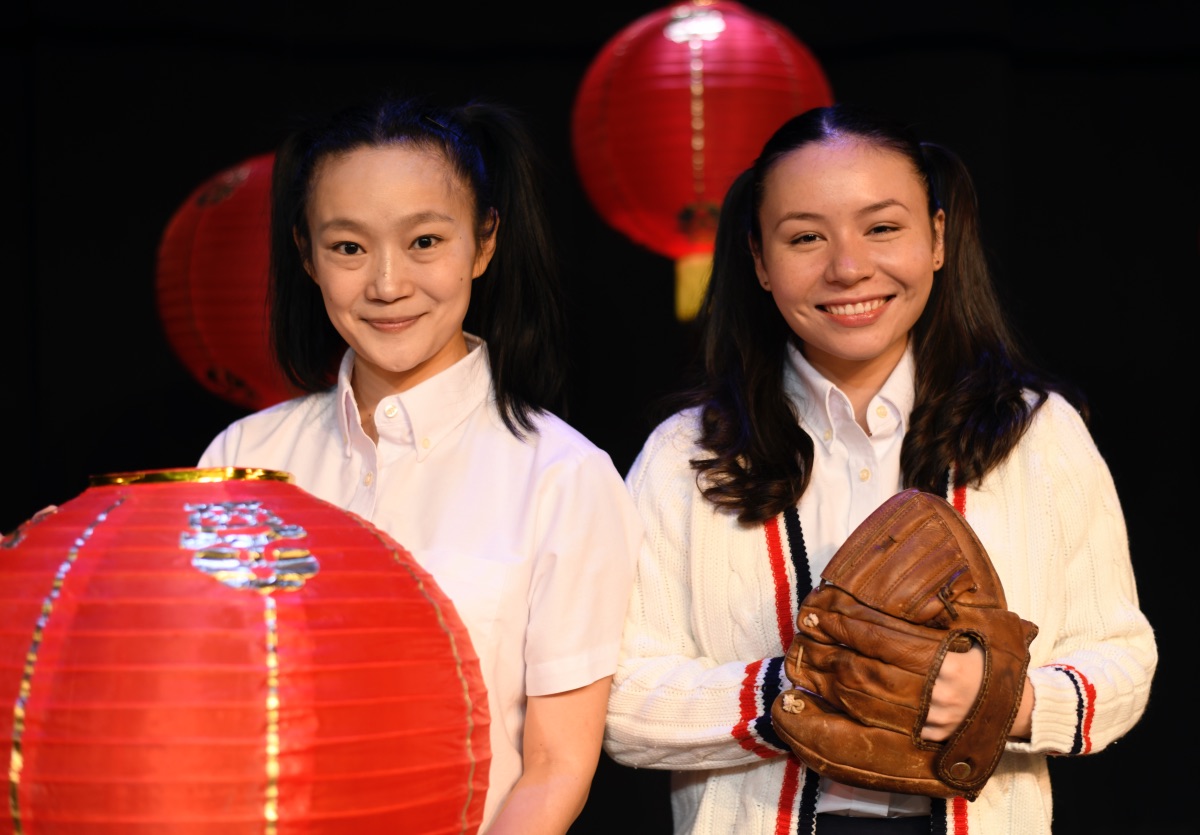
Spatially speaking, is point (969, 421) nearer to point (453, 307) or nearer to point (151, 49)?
point (453, 307)

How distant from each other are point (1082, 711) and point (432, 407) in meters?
0.66

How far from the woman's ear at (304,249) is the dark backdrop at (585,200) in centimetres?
195

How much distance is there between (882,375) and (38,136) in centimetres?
254

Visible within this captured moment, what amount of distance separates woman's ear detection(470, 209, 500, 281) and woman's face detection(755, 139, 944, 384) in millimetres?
282

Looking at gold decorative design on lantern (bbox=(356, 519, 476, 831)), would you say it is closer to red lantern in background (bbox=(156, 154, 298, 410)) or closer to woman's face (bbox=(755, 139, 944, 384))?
woman's face (bbox=(755, 139, 944, 384))

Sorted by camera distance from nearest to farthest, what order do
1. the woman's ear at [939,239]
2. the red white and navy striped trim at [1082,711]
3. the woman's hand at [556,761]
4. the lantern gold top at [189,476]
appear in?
the lantern gold top at [189,476] → the woman's hand at [556,761] → the red white and navy striped trim at [1082,711] → the woman's ear at [939,239]

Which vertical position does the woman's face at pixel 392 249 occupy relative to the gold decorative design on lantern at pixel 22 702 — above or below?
above

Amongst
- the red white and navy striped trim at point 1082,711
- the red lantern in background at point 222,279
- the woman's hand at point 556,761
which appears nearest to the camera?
the woman's hand at point 556,761

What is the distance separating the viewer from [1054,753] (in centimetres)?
141

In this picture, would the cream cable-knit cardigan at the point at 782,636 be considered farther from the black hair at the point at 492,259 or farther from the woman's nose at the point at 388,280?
the woman's nose at the point at 388,280

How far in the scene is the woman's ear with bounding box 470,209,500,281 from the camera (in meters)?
1.47

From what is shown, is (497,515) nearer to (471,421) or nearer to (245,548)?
(471,421)

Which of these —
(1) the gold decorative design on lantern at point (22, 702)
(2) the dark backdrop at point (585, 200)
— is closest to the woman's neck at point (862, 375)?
(1) the gold decorative design on lantern at point (22, 702)

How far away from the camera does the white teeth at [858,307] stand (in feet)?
4.98
